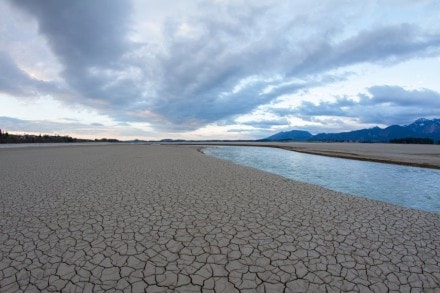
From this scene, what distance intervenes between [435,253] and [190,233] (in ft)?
16.9

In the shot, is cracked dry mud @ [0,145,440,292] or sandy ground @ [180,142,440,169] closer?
cracked dry mud @ [0,145,440,292]

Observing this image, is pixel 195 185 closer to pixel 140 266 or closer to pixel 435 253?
pixel 140 266

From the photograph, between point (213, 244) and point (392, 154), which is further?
point (392, 154)

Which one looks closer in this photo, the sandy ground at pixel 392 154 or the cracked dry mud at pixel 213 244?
the cracked dry mud at pixel 213 244

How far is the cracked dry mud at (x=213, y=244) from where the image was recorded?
11.3 feet

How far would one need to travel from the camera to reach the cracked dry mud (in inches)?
136

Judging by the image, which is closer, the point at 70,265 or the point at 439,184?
the point at 70,265

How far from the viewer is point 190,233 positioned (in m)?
5.14

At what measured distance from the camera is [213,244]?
4.63 metres

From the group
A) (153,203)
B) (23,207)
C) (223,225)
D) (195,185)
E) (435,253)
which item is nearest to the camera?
(435,253)

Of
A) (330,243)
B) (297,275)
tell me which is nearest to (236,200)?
(330,243)

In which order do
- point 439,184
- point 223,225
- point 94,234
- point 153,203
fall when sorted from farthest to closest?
point 439,184, point 153,203, point 223,225, point 94,234

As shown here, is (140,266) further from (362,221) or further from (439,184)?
(439,184)

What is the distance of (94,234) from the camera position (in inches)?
198
